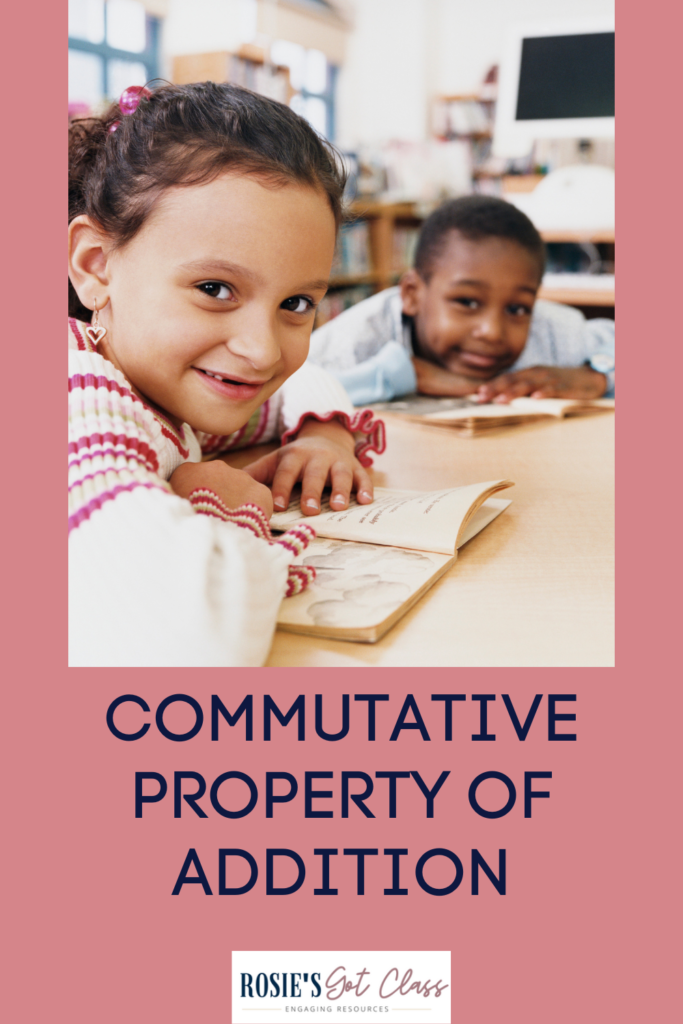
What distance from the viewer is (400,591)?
0.47m

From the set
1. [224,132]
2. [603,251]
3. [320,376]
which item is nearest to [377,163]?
[603,251]

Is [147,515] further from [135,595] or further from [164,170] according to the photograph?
[164,170]

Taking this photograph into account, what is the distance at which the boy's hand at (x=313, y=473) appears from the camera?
2.18 feet

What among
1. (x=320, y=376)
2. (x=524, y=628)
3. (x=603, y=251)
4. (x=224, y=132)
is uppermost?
(x=603, y=251)

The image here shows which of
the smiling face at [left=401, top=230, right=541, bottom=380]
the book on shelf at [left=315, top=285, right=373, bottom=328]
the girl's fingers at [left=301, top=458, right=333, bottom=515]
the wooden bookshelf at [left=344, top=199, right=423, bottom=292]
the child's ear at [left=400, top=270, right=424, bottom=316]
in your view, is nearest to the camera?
the girl's fingers at [left=301, top=458, right=333, bottom=515]

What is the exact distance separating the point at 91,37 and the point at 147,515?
3976mm

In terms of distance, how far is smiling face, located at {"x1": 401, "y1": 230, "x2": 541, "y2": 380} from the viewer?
4.57 feet

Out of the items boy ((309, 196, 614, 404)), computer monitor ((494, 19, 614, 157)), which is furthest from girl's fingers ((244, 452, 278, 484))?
computer monitor ((494, 19, 614, 157))

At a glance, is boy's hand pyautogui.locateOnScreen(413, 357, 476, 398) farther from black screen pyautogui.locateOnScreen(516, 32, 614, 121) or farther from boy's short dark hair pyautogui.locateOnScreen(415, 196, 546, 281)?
black screen pyautogui.locateOnScreen(516, 32, 614, 121)

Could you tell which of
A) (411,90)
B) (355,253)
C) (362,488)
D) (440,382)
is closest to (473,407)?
(440,382)

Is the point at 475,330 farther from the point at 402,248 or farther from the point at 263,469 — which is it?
the point at 402,248

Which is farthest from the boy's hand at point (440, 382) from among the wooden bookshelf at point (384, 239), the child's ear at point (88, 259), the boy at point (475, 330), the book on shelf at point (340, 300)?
the wooden bookshelf at point (384, 239)

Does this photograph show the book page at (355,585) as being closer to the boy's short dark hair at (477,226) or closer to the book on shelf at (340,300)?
the boy's short dark hair at (477,226)

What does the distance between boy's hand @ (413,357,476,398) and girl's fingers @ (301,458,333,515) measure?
635mm
